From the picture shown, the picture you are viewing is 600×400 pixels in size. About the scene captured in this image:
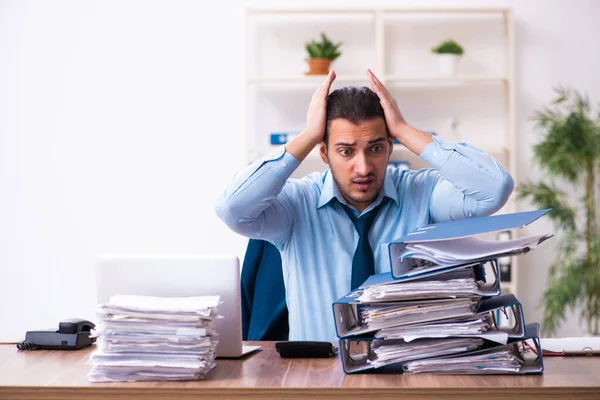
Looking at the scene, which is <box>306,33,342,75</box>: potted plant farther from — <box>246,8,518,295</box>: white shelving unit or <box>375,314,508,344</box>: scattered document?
<box>375,314,508,344</box>: scattered document

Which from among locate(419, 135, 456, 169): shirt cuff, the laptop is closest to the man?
locate(419, 135, 456, 169): shirt cuff

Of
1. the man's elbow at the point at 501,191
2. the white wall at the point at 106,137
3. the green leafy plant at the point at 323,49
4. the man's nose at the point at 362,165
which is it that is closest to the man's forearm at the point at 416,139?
the man's nose at the point at 362,165

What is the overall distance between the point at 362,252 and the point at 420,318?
2.22 ft

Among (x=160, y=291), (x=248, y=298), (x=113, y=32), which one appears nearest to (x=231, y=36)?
(x=113, y=32)

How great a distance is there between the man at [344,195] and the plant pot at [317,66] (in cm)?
188

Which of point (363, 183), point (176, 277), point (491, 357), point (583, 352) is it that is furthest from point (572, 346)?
point (176, 277)

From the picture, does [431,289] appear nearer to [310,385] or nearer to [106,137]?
[310,385]

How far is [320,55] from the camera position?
13.8ft

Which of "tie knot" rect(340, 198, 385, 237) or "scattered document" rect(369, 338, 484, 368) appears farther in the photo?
"tie knot" rect(340, 198, 385, 237)

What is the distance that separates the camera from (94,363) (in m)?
1.49

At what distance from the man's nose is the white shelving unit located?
219 cm

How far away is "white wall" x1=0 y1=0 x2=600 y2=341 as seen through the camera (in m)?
4.46

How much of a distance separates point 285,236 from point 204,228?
7.30ft

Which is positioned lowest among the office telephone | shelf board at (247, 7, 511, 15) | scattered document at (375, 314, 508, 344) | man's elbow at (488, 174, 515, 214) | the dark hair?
the office telephone
